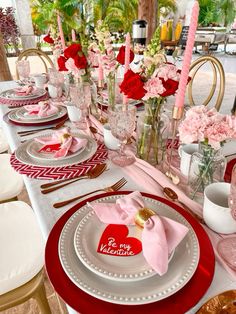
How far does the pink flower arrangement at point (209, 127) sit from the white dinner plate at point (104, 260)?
26 cm

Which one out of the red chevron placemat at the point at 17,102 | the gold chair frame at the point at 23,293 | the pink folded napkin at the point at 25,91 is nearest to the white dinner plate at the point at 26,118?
the red chevron placemat at the point at 17,102

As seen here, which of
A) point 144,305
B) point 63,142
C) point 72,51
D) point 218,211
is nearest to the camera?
point 144,305

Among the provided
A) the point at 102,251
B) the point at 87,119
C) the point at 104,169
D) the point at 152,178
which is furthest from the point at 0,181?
the point at 102,251

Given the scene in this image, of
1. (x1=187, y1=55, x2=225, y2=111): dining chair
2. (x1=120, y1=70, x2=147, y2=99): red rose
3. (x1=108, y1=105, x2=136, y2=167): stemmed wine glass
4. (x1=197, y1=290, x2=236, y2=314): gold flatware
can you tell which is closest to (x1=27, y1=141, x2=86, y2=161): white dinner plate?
(x1=108, y1=105, x2=136, y2=167): stemmed wine glass

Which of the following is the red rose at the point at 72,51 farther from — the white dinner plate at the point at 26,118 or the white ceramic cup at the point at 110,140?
the white ceramic cup at the point at 110,140

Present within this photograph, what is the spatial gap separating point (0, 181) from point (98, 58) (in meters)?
0.75

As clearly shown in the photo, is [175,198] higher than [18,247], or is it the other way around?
Answer: [175,198]

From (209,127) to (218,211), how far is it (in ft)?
0.62

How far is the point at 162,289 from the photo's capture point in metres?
0.43

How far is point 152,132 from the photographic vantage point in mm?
834

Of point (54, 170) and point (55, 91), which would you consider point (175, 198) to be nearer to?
point (54, 170)

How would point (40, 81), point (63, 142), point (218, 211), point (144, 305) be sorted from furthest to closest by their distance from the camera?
point (40, 81), point (63, 142), point (218, 211), point (144, 305)

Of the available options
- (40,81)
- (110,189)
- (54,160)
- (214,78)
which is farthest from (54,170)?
(40,81)

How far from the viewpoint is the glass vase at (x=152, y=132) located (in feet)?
2.62
